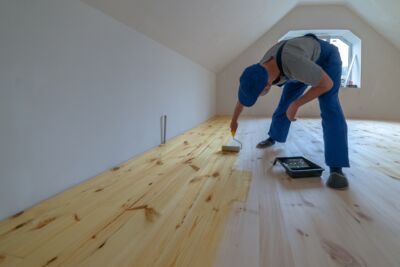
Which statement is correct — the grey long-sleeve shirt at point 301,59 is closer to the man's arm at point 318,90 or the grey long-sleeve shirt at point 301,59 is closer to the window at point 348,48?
the man's arm at point 318,90

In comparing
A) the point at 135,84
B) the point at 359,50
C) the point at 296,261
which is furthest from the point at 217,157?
the point at 359,50

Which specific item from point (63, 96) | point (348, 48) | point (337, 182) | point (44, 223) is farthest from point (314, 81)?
point (348, 48)

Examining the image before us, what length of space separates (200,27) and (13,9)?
169cm

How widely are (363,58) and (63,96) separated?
5.32 metres

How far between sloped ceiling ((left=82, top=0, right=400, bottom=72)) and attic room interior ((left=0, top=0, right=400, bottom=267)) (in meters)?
0.02

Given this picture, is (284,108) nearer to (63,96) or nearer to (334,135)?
(334,135)

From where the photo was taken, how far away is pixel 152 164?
1562mm

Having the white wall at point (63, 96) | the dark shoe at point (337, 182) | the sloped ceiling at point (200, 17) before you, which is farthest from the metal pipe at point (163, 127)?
the dark shoe at point (337, 182)

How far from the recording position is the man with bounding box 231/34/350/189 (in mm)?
1173

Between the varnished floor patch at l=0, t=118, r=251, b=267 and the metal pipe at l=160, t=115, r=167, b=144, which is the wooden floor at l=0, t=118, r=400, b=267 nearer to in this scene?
the varnished floor patch at l=0, t=118, r=251, b=267

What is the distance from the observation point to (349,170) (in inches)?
58.9

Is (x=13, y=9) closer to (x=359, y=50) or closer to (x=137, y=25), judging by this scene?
(x=137, y=25)

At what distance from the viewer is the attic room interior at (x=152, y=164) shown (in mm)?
731

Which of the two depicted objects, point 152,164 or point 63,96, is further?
point 152,164
